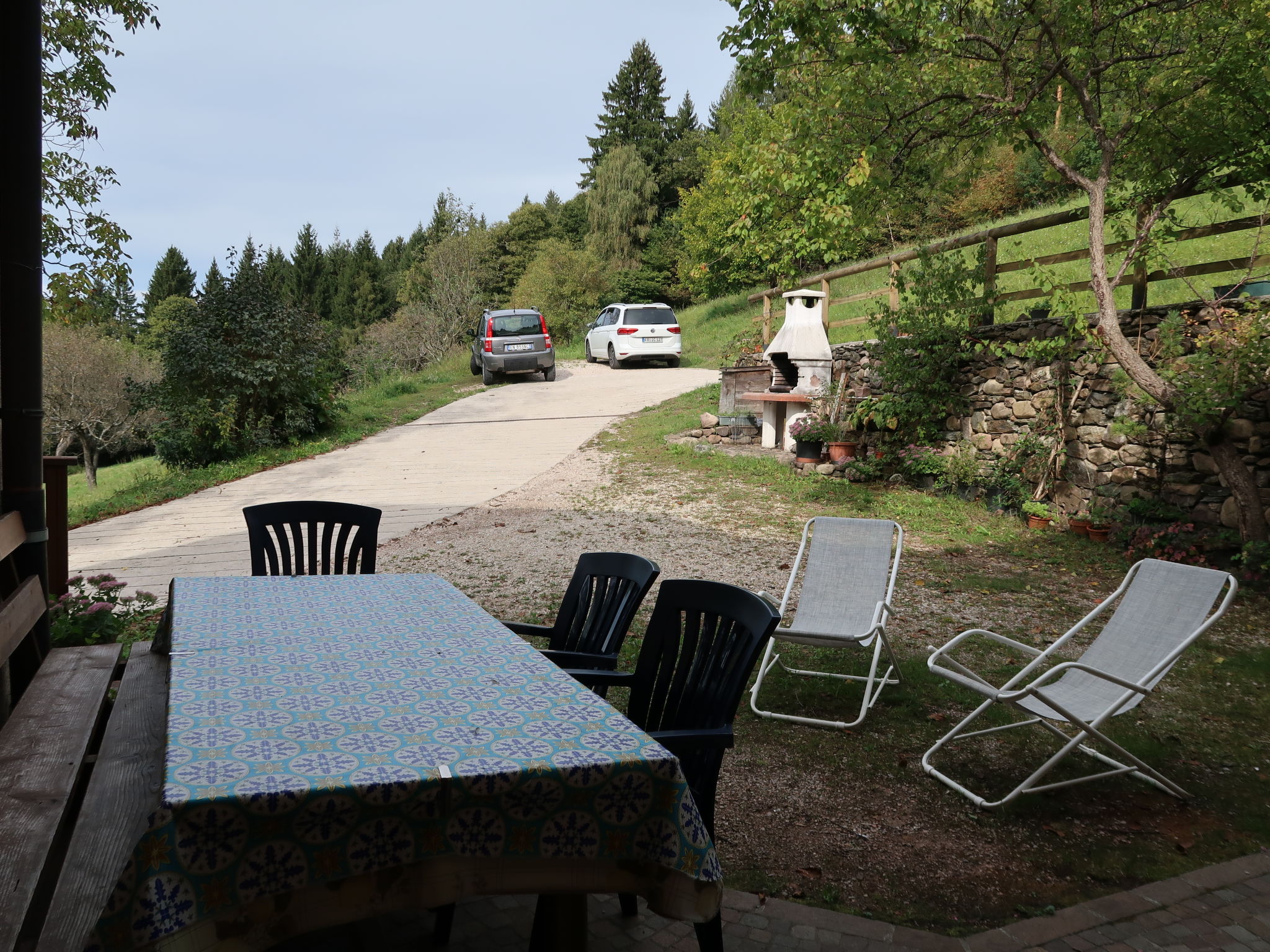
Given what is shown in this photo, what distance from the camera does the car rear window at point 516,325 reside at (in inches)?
796

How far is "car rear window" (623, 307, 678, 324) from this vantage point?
21969mm

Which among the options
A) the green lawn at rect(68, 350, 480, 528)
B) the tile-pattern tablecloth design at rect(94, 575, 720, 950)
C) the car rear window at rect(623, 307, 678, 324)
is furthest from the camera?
the car rear window at rect(623, 307, 678, 324)

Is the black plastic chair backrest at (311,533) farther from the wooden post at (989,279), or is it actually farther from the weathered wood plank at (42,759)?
the wooden post at (989,279)

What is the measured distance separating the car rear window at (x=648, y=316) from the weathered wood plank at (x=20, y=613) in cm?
1919

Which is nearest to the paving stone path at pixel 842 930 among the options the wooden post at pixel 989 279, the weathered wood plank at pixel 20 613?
the weathered wood plank at pixel 20 613

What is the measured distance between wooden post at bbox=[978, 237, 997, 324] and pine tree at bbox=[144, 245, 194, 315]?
57.3 metres

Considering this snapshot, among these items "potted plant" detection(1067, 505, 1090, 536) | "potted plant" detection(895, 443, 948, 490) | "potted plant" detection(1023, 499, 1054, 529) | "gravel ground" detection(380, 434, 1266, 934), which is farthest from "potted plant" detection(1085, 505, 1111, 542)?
"potted plant" detection(895, 443, 948, 490)

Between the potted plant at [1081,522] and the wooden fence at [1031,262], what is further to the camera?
the potted plant at [1081,522]

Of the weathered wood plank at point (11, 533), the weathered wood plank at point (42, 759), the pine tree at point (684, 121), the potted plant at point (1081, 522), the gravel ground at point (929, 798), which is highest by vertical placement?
the pine tree at point (684, 121)

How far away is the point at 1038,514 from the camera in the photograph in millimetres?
8297

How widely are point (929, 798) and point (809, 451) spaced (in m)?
7.65

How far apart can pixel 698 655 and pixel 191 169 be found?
465 inches

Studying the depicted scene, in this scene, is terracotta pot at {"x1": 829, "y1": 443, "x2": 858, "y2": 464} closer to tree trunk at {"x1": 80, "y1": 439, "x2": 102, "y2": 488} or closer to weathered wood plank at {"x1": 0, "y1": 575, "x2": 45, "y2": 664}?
weathered wood plank at {"x1": 0, "y1": 575, "x2": 45, "y2": 664}

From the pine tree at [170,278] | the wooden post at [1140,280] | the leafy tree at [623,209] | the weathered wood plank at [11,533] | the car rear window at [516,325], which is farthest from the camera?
the pine tree at [170,278]
